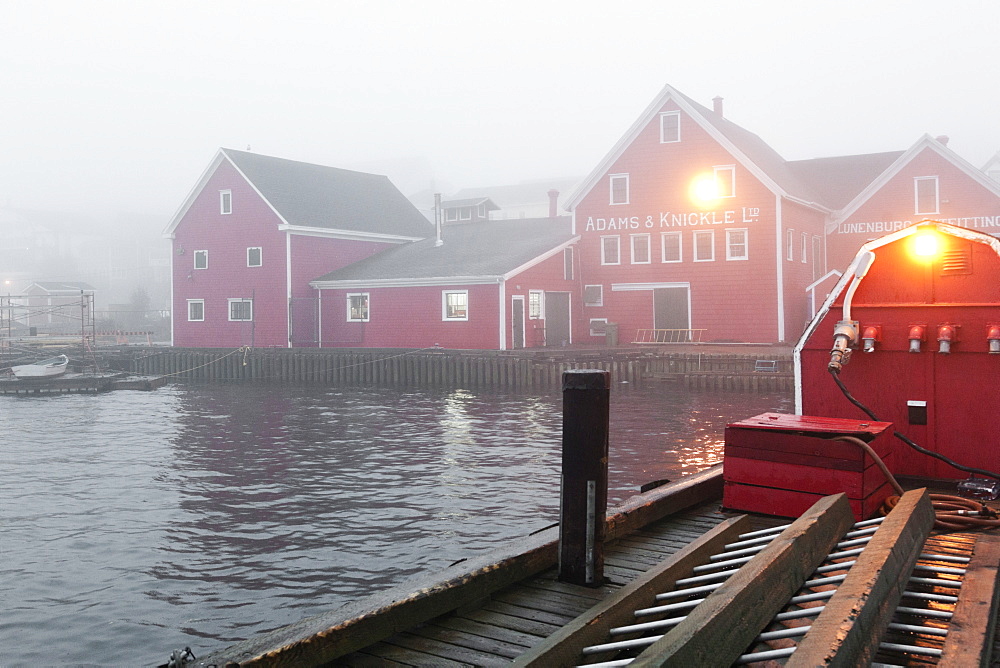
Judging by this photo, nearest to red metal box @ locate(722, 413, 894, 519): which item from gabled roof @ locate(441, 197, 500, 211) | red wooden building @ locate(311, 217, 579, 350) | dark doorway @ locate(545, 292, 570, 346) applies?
red wooden building @ locate(311, 217, 579, 350)

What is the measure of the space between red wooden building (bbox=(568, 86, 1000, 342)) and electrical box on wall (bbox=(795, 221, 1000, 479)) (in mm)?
27180

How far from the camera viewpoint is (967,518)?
6059mm

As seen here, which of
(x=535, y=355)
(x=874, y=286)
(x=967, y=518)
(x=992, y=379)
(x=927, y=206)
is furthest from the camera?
(x=927, y=206)

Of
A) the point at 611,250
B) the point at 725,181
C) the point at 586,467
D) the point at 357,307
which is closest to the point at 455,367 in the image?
the point at 357,307

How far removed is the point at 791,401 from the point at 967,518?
20.6m

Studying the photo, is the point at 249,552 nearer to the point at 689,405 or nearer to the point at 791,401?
the point at 689,405

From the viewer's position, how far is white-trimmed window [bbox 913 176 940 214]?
37594 mm

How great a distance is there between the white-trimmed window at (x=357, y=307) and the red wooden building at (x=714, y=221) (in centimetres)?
936

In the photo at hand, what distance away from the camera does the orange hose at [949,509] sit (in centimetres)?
601

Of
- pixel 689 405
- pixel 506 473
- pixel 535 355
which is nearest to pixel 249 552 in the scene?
pixel 506 473

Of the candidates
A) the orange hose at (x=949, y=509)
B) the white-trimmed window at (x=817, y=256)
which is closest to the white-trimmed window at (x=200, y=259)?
the white-trimmed window at (x=817, y=256)

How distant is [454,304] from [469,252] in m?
5.04

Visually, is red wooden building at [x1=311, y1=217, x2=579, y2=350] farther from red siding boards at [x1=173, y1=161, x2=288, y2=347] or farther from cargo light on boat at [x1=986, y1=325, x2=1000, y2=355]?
cargo light on boat at [x1=986, y1=325, x2=1000, y2=355]

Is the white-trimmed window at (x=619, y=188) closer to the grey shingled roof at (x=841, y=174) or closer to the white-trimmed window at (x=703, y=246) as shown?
the white-trimmed window at (x=703, y=246)
